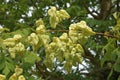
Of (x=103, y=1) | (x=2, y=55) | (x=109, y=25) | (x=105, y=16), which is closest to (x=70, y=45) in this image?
(x=2, y=55)

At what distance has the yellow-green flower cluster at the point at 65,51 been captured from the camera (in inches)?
90.9

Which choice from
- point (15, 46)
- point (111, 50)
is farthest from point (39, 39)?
point (111, 50)

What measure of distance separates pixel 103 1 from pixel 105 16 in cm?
57

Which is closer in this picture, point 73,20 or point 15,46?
point 15,46

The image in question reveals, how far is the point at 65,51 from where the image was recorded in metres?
2.32

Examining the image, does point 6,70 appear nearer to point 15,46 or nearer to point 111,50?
point 15,46

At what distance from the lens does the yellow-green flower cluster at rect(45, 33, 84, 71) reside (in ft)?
7.57

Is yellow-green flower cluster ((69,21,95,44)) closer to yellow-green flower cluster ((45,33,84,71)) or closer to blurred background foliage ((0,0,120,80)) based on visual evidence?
yellow-green flower cluster ((45,33,84,71))

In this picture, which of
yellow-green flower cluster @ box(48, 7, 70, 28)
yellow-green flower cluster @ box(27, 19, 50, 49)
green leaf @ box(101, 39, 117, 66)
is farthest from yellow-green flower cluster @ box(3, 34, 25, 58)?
green leaf @ box(101, 39, 117, 66)

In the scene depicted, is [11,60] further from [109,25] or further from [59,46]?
[109,25]

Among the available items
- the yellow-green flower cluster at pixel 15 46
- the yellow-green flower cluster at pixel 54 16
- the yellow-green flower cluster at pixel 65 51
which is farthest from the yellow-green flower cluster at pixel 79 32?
the yellow-green flower cluster at pixel 15 46

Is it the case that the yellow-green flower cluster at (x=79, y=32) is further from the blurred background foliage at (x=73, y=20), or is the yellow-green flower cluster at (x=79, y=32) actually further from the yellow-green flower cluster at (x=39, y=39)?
the blurred background foliage at (x=73, y=20)

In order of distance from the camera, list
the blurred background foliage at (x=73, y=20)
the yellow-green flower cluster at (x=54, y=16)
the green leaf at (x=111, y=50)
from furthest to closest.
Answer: the blurred background foliage at (x=73, y=20) → the green leaf at (x=111, y=50) → the yellow-green flower cluster at (x=54, y=16)

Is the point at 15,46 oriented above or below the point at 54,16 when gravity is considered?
below
